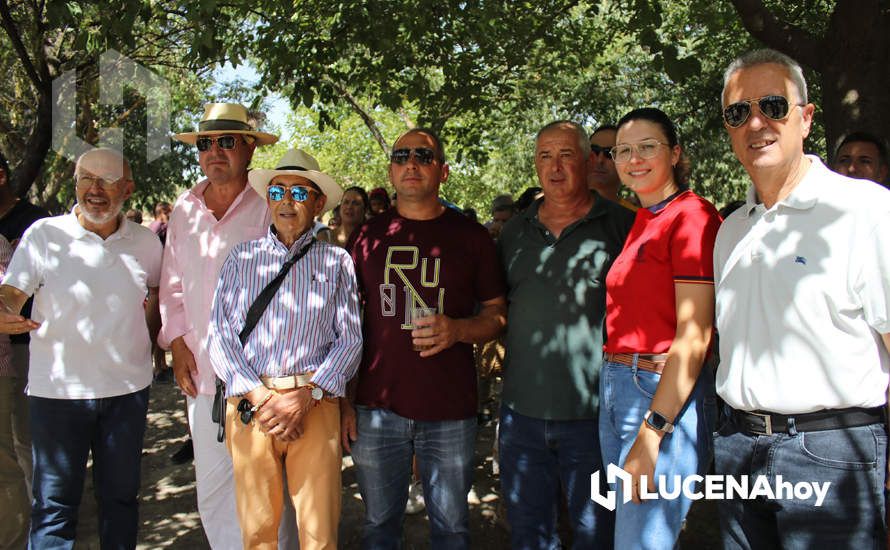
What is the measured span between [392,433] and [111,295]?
1723mm

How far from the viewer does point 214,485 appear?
3619mm

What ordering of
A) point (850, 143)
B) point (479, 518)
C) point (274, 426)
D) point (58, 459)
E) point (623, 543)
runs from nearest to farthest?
1. point (623, 543)
2. point (274, 426)
3. point (58, 459)
4. point (850, 143)
5. point (479, 518)

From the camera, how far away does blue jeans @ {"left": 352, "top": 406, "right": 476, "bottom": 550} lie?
10.6 feet

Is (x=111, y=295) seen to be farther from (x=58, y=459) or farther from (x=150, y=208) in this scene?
(x=150, y=208)

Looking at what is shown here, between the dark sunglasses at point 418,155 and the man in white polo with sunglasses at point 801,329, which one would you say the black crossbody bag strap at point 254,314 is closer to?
the dark sunglasses at point 418,155

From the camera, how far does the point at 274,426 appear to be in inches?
119

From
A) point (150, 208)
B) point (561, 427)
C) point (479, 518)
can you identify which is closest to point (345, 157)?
point (150, 208)

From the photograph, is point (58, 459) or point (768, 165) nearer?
point (768, 165)

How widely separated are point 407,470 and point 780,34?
13.8ft

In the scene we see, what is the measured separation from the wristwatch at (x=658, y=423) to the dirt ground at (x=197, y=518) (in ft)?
7.85

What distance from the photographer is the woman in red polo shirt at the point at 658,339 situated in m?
2.46

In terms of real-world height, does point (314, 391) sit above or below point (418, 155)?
below

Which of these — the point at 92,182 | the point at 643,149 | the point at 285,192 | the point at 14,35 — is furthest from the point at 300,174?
the point at 14,35

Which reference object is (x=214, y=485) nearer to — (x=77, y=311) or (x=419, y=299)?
(x=77, y=311)
